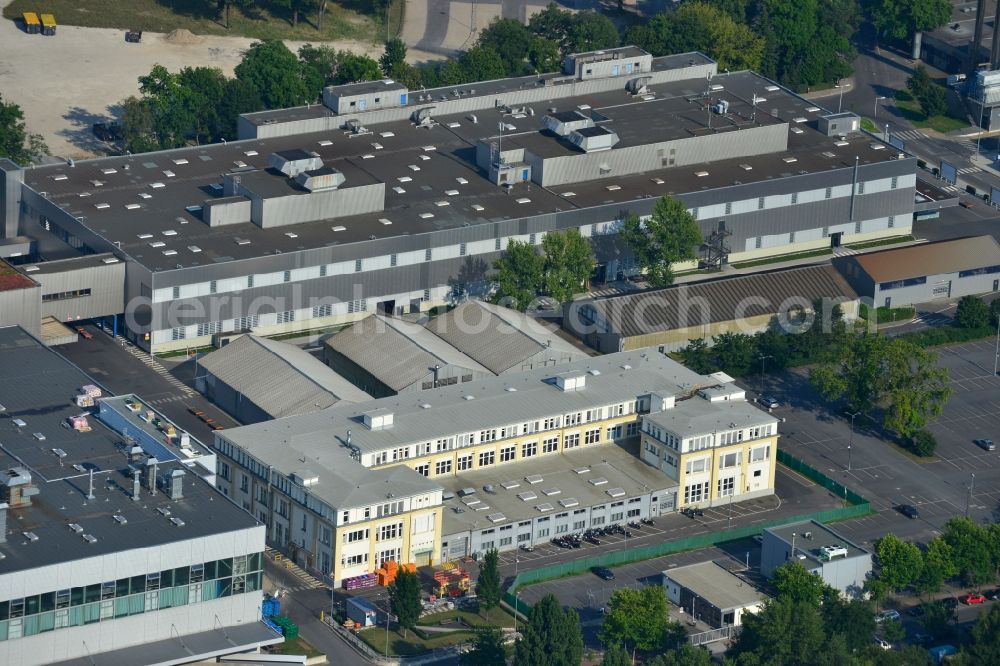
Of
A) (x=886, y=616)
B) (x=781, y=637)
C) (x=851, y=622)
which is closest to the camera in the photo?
(x=781, y=637)

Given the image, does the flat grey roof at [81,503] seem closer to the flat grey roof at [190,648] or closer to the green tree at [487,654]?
the flat grey roof at [190,648]

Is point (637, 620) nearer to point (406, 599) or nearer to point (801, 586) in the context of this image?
point (801, 586)

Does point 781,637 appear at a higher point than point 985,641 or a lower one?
higher

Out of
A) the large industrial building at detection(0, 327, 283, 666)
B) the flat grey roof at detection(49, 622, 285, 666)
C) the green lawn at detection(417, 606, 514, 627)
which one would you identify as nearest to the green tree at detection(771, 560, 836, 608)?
the green lawn at detection(417, 606, 514, 627)

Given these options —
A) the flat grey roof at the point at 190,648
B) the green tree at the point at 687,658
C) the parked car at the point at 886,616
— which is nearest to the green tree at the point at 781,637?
the green tree at the point at 687,658

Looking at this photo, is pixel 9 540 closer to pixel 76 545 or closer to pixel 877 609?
pixel 76 545

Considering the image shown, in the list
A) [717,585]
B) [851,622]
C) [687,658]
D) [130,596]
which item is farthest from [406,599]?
[851,622]

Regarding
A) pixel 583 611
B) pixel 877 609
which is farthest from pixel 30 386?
pixel 877 609
